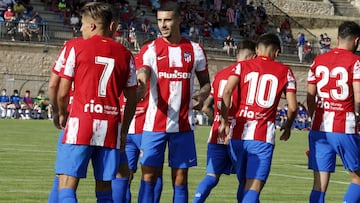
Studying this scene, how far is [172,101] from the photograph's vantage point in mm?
12453

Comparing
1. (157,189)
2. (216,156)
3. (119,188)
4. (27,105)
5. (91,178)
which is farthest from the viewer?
(27,105)

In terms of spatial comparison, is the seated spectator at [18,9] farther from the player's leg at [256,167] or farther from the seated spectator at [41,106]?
the player's leg at [256,167]

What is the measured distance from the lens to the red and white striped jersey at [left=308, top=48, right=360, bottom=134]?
1316cm

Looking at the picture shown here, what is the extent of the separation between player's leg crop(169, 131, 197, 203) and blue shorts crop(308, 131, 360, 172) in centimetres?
168

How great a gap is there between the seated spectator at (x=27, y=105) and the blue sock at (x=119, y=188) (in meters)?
35.3

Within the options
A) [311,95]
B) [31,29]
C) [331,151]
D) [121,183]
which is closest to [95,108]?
[121,183]

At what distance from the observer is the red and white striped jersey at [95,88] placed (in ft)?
32.7

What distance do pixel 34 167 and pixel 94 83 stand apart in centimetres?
1109

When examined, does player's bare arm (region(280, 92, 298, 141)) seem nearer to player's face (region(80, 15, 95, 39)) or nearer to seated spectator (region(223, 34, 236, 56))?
player's face (region(80, 15, 95, 39))

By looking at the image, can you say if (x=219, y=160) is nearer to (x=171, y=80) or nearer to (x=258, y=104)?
(x=258, y=104)

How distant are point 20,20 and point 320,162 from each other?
37.2 meters

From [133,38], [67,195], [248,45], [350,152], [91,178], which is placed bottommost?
[133,38]

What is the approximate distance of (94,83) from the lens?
9.98 meters

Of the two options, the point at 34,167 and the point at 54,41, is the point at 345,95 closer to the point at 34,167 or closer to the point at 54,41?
the point at 34,167
